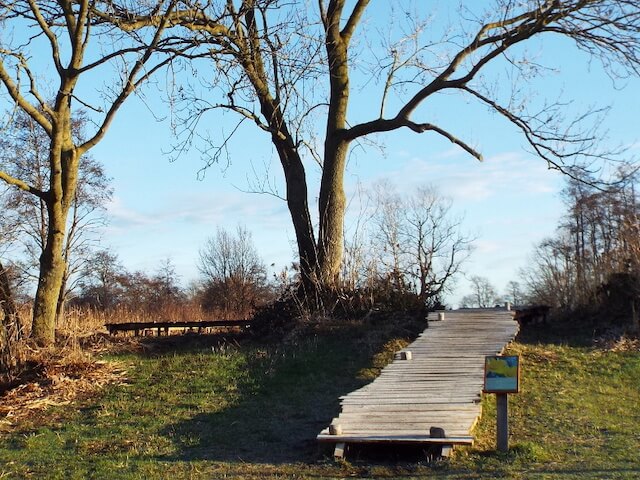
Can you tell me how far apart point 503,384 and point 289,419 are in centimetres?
311

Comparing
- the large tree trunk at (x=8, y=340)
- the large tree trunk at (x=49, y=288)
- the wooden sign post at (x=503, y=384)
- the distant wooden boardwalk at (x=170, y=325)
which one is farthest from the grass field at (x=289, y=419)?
the large tree trunk at (x=8, y=340)

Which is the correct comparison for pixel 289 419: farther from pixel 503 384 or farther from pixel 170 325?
pixel 170 325

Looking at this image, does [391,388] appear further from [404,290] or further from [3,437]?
[404,290]

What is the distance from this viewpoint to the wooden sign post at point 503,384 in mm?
7895

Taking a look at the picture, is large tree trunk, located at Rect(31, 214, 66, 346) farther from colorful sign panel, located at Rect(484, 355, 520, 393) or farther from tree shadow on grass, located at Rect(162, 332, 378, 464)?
colorful sign panel, located at Rect(484, 355, 520, 393)

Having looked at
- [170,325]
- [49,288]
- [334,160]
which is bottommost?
[170,325]

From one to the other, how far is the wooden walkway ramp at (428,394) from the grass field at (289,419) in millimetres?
248

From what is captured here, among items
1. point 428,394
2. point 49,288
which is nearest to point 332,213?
point 49,288

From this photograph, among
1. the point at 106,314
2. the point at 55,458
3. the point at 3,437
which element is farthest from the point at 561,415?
the point at 106,314

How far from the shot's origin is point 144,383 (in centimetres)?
1178

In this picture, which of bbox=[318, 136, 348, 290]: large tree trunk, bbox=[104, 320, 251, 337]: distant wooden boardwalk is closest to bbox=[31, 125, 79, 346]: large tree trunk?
bbox=[104, 320, 251, 337]: distant wooden boardwalk

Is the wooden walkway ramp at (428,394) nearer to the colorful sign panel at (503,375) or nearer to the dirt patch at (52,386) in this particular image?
the colorful sign panel at (503,375)

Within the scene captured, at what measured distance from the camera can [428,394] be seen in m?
9.49

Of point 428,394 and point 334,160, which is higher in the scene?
point 334,160
